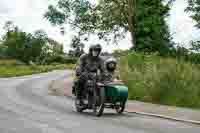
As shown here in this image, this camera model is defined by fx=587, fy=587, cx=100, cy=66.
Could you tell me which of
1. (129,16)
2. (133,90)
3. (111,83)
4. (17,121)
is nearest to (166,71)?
(133,90)

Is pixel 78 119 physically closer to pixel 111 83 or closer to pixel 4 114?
pixel 111 83

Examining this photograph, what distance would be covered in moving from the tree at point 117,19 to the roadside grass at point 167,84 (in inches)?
820

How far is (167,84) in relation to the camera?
21.9 meters

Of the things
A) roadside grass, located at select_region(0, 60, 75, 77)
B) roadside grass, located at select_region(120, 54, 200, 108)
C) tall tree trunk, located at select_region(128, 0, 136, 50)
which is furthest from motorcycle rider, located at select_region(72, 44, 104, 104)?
roadside grass, located at select_region(0, 60, 75, 77)

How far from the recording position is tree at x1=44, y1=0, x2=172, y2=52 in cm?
4753

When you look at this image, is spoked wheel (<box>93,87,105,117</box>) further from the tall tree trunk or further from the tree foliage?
the tree foliage

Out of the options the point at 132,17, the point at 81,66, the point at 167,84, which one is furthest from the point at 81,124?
the point at 132,17

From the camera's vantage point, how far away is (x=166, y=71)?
75.6 ft

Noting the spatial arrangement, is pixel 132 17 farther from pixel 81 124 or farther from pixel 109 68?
pixel 81 124

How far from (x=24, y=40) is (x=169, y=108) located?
438 ft

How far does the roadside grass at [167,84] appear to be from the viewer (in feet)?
66.7

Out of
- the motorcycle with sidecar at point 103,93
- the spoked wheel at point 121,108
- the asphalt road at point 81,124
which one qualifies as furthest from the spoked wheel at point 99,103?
the spoked wheel at point 121,108

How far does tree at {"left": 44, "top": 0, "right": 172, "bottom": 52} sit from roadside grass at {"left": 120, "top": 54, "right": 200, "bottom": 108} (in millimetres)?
20839

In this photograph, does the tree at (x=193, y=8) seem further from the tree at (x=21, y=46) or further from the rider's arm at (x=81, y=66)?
the tree at (x=21, y=46)
